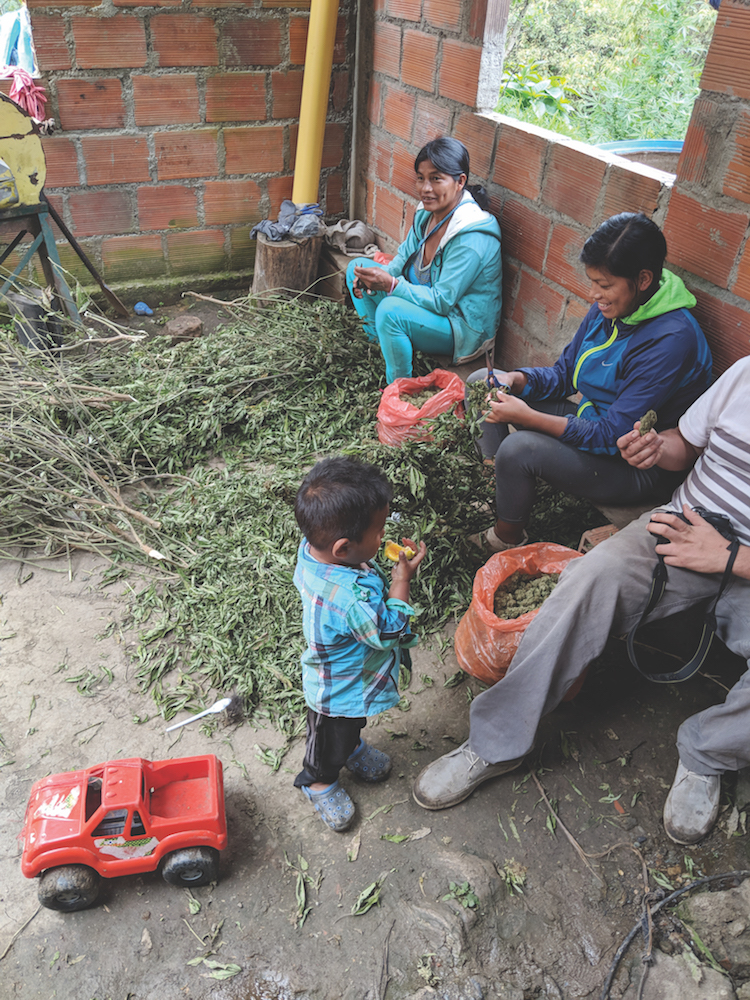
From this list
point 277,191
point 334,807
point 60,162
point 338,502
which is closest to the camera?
point 338,502

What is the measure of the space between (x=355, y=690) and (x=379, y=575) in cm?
35

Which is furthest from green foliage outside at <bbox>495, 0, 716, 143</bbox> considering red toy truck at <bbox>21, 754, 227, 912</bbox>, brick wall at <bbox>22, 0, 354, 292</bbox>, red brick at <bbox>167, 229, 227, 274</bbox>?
red toy truck at <bbox>21, 754, 227, 912</bbox>

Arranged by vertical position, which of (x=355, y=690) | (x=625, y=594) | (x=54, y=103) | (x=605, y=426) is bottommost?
(x=355, y=690)

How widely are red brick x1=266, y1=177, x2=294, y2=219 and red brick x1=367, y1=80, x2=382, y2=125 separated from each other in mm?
758

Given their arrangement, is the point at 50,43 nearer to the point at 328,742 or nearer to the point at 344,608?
the point at 344,608

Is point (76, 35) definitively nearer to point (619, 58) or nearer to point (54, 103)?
point (54, 103)

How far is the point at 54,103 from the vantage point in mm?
4504

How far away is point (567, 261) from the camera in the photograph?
135 inches

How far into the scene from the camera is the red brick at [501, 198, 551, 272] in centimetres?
357

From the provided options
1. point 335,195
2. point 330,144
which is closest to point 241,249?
point 335,195

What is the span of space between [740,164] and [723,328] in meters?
0.56

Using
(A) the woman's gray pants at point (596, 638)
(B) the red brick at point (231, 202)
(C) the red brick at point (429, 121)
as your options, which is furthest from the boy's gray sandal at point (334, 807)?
(B) the red brick at point (231, 202)

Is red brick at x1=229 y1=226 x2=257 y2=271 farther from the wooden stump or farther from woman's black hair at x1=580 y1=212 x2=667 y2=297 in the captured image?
woman's black hair at x1=580 y1=212 x2=667 y2=297

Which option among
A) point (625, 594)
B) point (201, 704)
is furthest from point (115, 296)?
point (625, 594)
